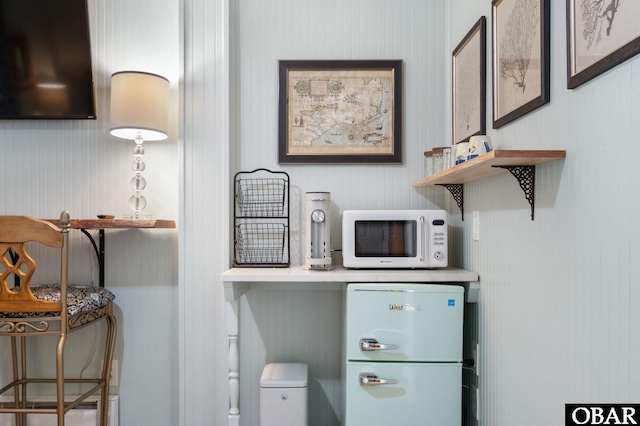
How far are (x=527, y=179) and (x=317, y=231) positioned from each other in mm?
878

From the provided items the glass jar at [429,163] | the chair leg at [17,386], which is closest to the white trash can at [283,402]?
the glass jar at [429,163]

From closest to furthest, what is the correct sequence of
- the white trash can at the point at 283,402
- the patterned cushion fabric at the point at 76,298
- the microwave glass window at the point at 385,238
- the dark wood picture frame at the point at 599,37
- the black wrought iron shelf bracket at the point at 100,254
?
1. the dark wood picture frame at the point at 599,37
2. the patterned cushion fabric at the point at 76,298
3. the white trash can at the point at 283,402
4. the microwave glass window at the point at 385,238
5. the black wrought iron shelf bracket at the point at 100,254

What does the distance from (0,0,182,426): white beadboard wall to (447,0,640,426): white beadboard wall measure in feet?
4.99

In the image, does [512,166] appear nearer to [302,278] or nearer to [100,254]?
[302,278]

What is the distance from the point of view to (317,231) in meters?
1.84

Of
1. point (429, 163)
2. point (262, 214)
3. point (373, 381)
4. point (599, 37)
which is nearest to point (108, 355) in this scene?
point (262, 214)

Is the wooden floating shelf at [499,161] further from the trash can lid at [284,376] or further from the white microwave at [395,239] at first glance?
the trash can lid at [284,376]

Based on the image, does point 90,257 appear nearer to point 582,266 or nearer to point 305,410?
point 305,410

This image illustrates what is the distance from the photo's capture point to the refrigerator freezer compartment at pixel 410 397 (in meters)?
1.61

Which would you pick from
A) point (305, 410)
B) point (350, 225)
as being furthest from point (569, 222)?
point (305, 410)

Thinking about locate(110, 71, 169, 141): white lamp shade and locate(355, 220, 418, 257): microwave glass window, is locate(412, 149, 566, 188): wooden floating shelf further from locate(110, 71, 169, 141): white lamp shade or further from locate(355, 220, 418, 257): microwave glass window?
locate(110, 71, 169, 141): white lamp shade

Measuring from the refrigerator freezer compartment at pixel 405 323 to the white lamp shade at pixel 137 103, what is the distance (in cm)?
118

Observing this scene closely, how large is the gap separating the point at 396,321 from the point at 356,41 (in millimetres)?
1424

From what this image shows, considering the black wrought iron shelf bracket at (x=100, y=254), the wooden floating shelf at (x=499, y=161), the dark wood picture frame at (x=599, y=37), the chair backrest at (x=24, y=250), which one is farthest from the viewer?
the black wrought iron shelf bracket at (x=100, y=254)
